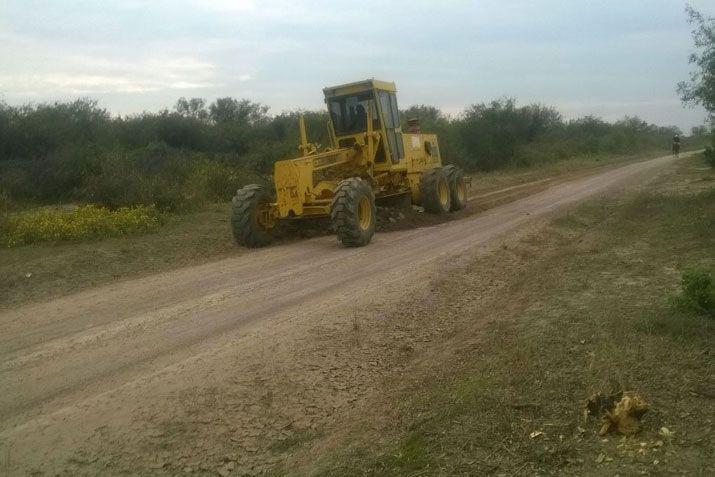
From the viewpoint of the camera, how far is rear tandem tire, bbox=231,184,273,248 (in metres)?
13.5

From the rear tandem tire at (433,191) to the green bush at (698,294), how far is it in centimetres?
1078

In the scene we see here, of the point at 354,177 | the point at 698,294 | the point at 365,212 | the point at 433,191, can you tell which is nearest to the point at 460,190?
the point at 433,191

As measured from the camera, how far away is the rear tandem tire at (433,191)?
17.5 m

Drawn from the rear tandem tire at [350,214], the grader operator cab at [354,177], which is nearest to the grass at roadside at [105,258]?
the grader operator cab at [354,177]

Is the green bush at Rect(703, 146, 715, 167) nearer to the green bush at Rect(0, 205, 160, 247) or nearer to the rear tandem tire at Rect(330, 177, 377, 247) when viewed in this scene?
the rear tandem tire at Rect(330, 177, 377, 247)

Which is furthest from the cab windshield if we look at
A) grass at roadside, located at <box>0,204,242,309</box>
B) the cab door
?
grass at roadside, located at <box>0,204,242,309</box>

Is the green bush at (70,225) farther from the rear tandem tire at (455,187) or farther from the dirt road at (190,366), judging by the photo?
the rear tandem tire at (455,187)

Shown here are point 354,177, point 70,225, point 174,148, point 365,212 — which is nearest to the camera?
point 365,212

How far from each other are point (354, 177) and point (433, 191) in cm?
309

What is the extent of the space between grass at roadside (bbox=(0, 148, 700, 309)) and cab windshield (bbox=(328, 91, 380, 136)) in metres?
2.38

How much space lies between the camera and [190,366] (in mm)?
6488

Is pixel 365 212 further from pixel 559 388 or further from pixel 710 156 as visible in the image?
pixel 710 156

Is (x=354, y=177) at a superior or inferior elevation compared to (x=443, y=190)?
superior

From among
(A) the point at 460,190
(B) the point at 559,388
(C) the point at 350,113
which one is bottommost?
(B) the point at 559,388
